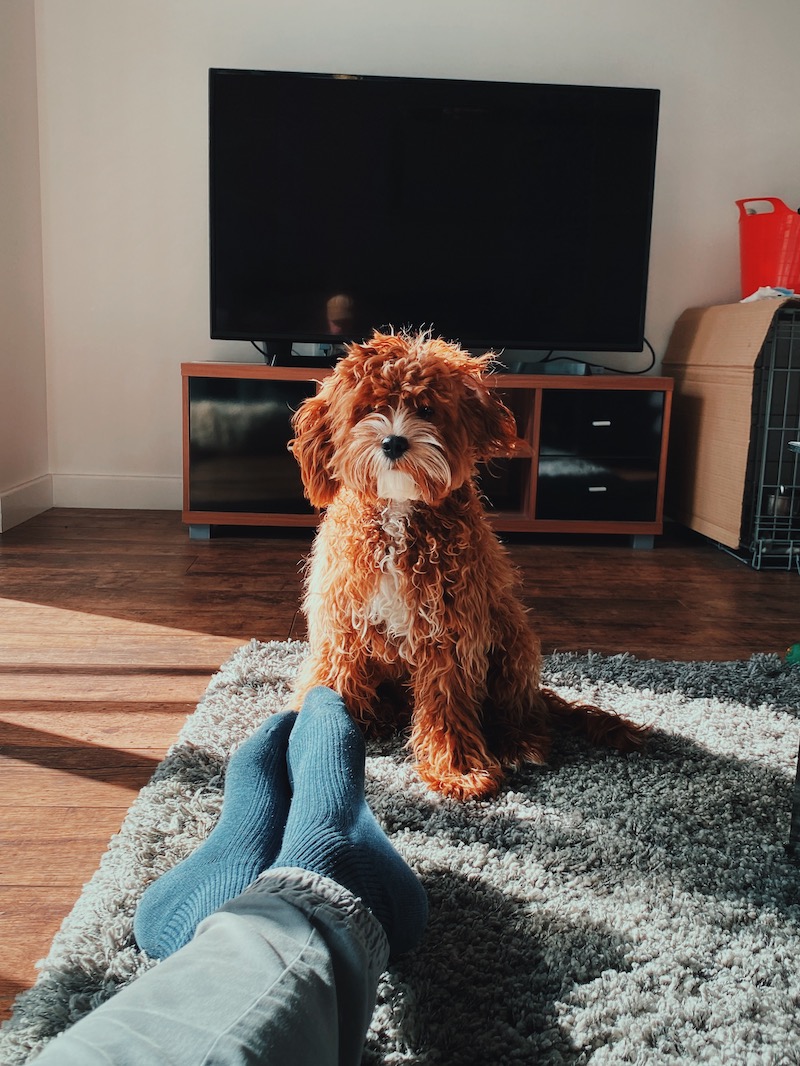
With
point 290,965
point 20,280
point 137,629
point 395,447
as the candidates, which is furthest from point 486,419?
point 20,280

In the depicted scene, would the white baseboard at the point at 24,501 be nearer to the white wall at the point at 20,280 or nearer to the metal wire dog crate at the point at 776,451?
the white wall at the point at 20,280

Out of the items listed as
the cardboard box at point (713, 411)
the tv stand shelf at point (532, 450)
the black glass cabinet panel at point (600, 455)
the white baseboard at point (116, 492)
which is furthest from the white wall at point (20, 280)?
the cardboard box at point (713, 411)

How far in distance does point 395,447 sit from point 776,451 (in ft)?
6.78

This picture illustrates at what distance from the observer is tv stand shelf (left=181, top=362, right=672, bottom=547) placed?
3092mm

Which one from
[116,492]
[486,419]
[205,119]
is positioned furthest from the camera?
[116,492]

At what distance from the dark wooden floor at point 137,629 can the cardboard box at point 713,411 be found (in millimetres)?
157

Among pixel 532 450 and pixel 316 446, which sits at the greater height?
pixel 316 446

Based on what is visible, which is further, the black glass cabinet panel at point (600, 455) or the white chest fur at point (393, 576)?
the black glass cabinet panel at point (600, 455)

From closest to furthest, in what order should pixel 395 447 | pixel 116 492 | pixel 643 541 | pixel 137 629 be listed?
pixel 395 447 → pixel 137 629 → pixel 643 541 → pixel 116 492

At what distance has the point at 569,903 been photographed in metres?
1.05

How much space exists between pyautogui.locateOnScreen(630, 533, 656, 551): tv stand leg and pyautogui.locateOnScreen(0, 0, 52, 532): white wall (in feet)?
7.20

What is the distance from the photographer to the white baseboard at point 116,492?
3594 millimetres

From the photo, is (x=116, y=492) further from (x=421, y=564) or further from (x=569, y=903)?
(x=569, y=903)

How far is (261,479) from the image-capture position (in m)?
3.14
